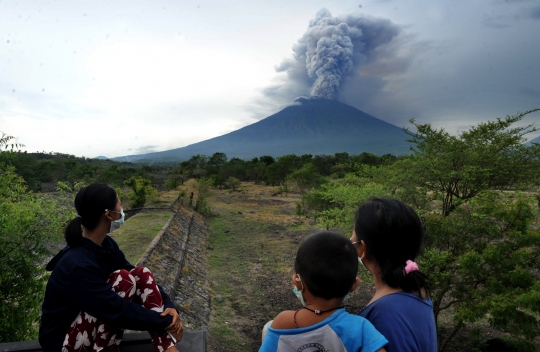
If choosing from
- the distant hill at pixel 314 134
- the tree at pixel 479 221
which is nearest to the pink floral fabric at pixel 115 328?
the tree at pixel 479 221

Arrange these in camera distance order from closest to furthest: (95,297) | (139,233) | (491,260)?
(95,297) → (491,260) → (139,233)

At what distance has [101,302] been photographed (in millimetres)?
1891

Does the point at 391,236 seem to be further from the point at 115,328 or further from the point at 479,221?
the point at 479,221

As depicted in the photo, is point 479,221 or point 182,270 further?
point 182,270

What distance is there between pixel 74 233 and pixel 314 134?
479 feet

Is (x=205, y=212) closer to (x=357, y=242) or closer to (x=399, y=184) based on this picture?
(x=399, y=184)

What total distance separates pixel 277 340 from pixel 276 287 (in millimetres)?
9722

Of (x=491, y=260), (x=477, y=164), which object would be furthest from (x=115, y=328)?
(x=477, y=164)

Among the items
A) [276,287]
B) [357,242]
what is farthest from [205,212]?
[357,242]

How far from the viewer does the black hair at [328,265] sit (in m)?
1.26

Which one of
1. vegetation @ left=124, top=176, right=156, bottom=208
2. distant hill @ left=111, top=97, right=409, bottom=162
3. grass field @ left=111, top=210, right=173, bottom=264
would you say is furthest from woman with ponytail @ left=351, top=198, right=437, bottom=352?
distant hill @ left=111, top=97, right=409, bottom=162

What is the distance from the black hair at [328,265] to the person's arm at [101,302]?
47.7 inches

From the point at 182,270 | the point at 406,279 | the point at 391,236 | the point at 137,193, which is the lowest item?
the point at 182,270

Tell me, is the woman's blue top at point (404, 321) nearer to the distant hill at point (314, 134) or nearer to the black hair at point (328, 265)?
the black hair at point (328, 265)
